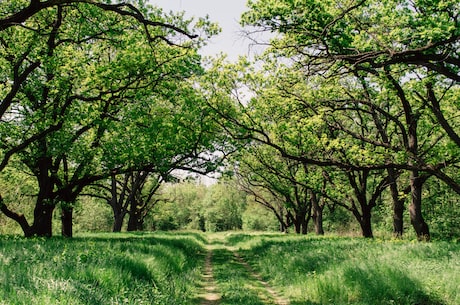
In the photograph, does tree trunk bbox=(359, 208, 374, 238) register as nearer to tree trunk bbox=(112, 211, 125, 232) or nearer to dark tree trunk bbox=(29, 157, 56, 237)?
dark tree trunk bbox=(29, 157, 56, 237)

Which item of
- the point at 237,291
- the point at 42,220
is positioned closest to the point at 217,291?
the point at 237,291

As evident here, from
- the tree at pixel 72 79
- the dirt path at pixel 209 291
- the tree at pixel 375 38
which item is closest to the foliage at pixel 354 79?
the tree at pixel 375 38

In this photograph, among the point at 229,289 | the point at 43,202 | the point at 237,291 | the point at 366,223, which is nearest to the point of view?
the point at 237,291

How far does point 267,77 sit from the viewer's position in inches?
723

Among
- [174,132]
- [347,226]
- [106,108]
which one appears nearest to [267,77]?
[174,132]

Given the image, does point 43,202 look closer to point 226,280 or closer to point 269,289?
point 226,280

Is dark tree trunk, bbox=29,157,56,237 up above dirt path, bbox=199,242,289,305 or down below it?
above

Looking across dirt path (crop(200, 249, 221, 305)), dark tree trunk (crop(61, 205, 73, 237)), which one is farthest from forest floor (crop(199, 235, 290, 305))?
dark tree trunk (crop(61, 205, 73, 237))

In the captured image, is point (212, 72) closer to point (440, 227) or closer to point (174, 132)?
point (174, 132)

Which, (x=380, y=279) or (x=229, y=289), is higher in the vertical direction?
(x=380, y=279)

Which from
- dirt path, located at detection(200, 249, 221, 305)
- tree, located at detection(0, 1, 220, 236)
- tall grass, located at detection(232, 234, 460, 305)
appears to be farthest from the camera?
tree, located at detection(0, 1, 220, 236)

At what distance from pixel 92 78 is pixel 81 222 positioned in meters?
62.0

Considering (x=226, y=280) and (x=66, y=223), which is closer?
(x=226, y=280)

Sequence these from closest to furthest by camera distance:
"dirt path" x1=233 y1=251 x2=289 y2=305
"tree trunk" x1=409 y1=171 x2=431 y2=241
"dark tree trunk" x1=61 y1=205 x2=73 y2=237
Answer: "dirt path" x1=233 y1=251 x2=289 y2=305
"tree trunk" x1=409 y1=171 x2=431 y2=241
"dark tree trunk" x1=61 y1=205 x2=73 y2=237
